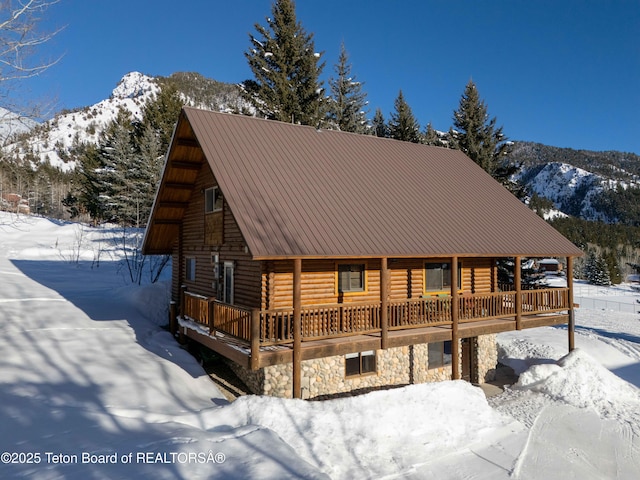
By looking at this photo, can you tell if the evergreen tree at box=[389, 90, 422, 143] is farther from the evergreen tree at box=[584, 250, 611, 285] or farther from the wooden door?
the evergreen tree at box=[584, 250, 611, 285]

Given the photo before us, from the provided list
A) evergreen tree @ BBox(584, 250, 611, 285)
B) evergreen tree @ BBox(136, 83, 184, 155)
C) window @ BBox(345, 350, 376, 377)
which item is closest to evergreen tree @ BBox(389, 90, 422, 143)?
evergreen tree @ BBox(136, 83, 184, 155)

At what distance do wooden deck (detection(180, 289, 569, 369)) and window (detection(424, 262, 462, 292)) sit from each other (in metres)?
1.20

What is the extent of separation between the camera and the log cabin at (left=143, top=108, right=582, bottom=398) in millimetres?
10820

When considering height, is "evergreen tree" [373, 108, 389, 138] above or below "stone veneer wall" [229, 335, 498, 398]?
above

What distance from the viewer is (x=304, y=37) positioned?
31.8m

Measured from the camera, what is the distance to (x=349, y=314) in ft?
37.5

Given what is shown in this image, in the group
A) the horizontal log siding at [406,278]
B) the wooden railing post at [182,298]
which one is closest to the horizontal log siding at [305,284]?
the horizontal log siding at [406,278]

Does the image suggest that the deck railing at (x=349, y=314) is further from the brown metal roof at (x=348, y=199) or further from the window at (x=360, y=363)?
the window at (x=360, y=363)

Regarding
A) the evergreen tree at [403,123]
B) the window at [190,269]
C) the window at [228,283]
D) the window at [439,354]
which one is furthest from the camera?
the evergreen tree at [403,123]

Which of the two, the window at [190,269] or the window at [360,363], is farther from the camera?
the window at [190,269]

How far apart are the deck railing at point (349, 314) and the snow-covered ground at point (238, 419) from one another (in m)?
1.61

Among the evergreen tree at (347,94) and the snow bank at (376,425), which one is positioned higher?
the evergreen tree at (347,94)

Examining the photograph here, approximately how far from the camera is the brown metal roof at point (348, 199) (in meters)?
11.0

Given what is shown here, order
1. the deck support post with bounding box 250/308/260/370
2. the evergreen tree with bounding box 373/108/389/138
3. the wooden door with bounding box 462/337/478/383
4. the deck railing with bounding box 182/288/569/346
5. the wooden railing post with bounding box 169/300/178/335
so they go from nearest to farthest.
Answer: the deck support post with bounding box 250/308/260/370 → the deck railing with bounding box 182/288/569/346 → the wooden railing post with bounding box 169/300/178/335 → the wooden door with bounding box 462/337/478/383 → the evergreen tree with bounding box 373/108/389/138
